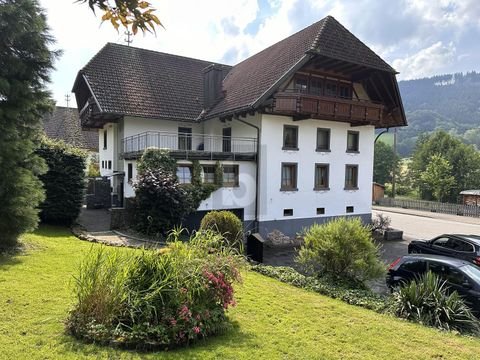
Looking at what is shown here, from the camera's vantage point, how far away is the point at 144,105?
20.8 m

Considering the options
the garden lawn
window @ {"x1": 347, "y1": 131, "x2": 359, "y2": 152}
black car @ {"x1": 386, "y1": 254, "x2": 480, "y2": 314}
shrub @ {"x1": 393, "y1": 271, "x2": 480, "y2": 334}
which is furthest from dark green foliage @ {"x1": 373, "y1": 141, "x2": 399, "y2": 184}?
the garden lawn

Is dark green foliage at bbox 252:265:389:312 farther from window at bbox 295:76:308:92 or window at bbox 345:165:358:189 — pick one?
window at bbox 345:165:358:189

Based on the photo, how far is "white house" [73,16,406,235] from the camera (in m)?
18.9

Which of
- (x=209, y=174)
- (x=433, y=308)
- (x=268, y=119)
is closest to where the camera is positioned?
(x=433, y=308)

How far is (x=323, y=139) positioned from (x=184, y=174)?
30.3 ft

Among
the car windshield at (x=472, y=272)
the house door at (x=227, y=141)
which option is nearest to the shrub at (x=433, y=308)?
the car windshield at (x=472, y=272)

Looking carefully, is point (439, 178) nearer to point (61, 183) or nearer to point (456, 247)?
point (456, 247)

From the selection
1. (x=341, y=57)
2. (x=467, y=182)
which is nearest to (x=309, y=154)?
(x=341, y=57)

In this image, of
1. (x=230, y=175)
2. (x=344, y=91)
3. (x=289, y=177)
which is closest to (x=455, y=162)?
(x=344, y=91)

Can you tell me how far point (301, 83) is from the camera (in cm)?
2042

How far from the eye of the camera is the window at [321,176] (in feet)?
70.6

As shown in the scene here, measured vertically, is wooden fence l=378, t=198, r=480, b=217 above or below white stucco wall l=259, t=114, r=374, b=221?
below

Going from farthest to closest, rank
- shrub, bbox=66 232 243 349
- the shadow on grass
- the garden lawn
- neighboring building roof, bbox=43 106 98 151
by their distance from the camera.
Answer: neighboring building roof, bbox=43 106 98 151
shrub, bbox=66 232 243 349
the garden lawn
the shadow on grass

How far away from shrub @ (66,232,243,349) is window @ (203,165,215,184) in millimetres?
12496
